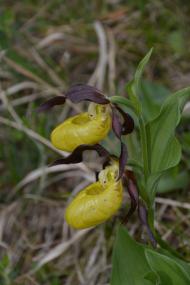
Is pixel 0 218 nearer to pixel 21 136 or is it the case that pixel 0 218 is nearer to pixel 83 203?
pixel 21 136

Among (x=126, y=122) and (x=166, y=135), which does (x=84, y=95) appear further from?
(x=166, y=135)

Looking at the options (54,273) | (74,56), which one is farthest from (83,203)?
(74,56)

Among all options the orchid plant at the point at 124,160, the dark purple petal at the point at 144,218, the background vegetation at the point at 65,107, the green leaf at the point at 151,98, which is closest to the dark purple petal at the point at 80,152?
the orchid plant at the point at 124,160

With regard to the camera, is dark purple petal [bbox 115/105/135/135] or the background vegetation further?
the background vegetation

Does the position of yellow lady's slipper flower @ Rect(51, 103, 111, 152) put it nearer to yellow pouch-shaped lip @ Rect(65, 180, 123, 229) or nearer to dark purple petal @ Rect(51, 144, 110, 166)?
dark purple petal @ Rect(51, 144, 110, 166)

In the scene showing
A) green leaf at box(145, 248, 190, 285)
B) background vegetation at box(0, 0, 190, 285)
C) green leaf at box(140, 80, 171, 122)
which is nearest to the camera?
green leaf at box(145, 248, 190, 285)

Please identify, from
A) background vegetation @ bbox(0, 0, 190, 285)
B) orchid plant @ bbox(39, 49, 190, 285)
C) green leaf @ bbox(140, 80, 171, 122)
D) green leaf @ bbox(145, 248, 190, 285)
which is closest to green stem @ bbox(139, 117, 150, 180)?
orchid plant @ bbox(39, 49, 190, 285)

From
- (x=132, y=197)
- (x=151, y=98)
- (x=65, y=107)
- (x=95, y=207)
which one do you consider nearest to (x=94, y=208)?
(x=95, y=207)
